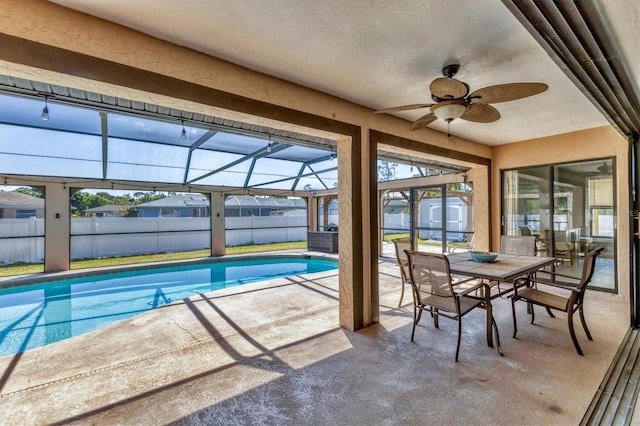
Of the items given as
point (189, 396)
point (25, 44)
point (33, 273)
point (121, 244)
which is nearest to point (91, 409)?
point (189, 396)

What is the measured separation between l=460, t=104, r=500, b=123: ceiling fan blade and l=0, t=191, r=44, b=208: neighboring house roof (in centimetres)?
1032

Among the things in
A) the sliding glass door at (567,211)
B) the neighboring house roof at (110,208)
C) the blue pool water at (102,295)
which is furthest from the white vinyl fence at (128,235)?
the sliding glass door at (567,211)

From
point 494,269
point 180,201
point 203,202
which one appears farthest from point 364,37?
point 180,201

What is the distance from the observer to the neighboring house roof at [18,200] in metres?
7.87

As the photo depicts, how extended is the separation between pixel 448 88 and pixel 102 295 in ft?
23.9

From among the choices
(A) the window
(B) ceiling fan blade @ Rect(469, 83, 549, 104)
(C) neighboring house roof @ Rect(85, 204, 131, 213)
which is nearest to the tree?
(B) ceiling fan blade @ Rect(469, 83, 549, 104)

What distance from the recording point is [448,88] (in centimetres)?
212

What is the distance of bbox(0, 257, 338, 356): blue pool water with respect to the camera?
14.0 ft

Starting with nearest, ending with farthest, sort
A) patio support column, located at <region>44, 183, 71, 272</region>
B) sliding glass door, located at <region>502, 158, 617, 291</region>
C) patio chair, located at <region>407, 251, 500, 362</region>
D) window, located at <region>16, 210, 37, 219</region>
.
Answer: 1. patio chair, located at <region>407, 251, 500, 362</region>
2. sliding glass door, located at <region>502, 158, 617, 291</region>
3. patio support column, located at <region>44, 183, 71, 272</region>
4. window, located at <region>16, 210, 37, 219</region>

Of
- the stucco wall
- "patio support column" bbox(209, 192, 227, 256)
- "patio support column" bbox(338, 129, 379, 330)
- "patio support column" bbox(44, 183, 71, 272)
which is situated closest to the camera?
"patio support column" bbox(338, 129, 379, 330)

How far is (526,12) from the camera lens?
1274 mm

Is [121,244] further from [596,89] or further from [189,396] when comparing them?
[596,89]

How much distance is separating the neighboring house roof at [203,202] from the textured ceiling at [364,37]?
8563 millimetres

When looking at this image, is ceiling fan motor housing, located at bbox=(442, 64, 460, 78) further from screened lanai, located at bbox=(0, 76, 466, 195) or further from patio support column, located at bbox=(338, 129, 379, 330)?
screened lanai, located at bbox=(0, 76, 466, 195)
